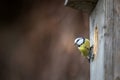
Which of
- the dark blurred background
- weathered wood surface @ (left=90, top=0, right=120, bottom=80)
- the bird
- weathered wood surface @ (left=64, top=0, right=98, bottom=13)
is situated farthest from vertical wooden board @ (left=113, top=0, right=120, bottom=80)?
the dark blurred background

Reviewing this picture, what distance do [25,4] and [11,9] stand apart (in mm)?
144

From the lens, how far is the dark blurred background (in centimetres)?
393

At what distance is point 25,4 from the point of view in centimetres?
400

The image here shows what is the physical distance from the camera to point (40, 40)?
3.97 metres

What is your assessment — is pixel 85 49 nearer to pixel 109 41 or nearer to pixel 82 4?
pixel 82 4

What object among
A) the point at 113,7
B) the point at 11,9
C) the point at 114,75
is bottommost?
the point at 114,75

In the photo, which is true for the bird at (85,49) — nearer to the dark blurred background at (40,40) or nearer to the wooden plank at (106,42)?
the wooden plank at (106,42)

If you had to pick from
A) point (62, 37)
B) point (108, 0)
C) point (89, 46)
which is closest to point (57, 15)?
point (62, 37)

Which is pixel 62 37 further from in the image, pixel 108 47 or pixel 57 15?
pixel 108 47

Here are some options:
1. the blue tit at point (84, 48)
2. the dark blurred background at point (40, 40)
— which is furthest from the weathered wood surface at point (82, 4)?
the dark blurred background at point (40, 40)

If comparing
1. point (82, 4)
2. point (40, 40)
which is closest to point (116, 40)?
point (82, 4)

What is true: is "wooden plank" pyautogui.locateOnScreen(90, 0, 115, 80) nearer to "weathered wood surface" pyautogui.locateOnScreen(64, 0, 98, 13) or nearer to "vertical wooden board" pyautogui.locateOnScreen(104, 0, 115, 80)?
"vertical wooden board" pyautogui.locateOnScreen(104, 0, 115, 80)

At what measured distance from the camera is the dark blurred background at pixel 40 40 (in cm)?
393

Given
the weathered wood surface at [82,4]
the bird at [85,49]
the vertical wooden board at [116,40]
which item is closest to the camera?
the vertical wooden board at [116,40]
